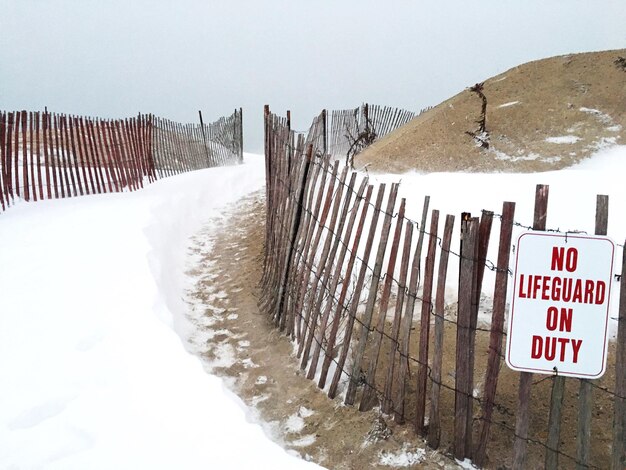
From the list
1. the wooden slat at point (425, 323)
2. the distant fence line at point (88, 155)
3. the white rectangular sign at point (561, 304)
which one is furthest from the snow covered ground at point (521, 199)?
the distant fence line at point (88, 155)

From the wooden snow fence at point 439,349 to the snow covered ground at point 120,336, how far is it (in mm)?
841

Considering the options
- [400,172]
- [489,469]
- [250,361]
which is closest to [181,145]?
[400,172]

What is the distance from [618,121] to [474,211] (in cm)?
500

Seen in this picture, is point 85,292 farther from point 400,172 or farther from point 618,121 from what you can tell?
point 618,121

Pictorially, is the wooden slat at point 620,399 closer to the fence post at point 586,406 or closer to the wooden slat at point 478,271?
the fence post at point 586,406

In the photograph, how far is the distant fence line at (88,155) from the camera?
659 cm

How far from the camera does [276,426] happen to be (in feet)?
9.18

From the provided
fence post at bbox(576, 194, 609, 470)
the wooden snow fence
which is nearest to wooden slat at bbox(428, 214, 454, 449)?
the wooden snow fence

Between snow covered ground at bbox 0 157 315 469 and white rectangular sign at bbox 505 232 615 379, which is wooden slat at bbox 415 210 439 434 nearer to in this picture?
white rectangular sign at bbox 505 232 615 379

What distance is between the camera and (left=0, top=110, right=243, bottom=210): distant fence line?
6594mm

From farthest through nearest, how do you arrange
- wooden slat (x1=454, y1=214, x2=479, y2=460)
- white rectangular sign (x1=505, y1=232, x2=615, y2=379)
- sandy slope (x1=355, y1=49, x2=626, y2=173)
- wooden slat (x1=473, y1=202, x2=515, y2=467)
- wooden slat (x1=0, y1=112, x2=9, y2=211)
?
sandy slope (x1=355, y1=49, x2=626, y2=173)
wooden slat (x1=0, y1=112, x2=9, y2=211)
wooden slat (x1=454, y1=214, x2=479, y2=460)
wooden slat (x1=473, y1=202, x2=515, y2=467)
white rectangular sign (x1=505, y1=232, x2=615, y2=379)

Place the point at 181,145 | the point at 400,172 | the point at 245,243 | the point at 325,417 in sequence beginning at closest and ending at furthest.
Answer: the point at 325,417 → the point at 245,243 → the point at 400,172 → the point at 181,145

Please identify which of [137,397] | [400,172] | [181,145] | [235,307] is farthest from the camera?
[181,145]

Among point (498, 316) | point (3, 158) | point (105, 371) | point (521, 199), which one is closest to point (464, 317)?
point (498, 316)
